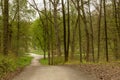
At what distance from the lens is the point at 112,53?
45594 mm

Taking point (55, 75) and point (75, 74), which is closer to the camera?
point (55, 75)

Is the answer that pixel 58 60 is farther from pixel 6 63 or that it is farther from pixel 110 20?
pixel 6 63

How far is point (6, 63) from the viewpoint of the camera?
17.6 meters

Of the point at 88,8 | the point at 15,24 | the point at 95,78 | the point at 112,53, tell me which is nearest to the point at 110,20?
the point at 88,8

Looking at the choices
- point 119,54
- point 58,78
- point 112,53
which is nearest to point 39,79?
point 58,78

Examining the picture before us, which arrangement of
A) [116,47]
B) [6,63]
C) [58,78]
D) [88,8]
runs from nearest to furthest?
[58,78]
[6,63]
[88,8]
[116,47]

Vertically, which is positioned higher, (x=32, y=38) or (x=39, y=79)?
(x=32, y=38)

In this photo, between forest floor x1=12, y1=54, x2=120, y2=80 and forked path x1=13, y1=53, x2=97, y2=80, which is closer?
forest floor x1=12, y1=54, x2=120, y2=80

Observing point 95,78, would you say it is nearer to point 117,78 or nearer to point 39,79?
point 117,78

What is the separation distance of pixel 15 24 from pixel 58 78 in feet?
104

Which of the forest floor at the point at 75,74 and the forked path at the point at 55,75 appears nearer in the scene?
the forest floor at the point at 75,74

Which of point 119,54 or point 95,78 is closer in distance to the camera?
point 95,78

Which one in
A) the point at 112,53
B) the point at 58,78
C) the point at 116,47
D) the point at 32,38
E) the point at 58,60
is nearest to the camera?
the point at 58,78

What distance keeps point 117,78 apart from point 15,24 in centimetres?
3328
